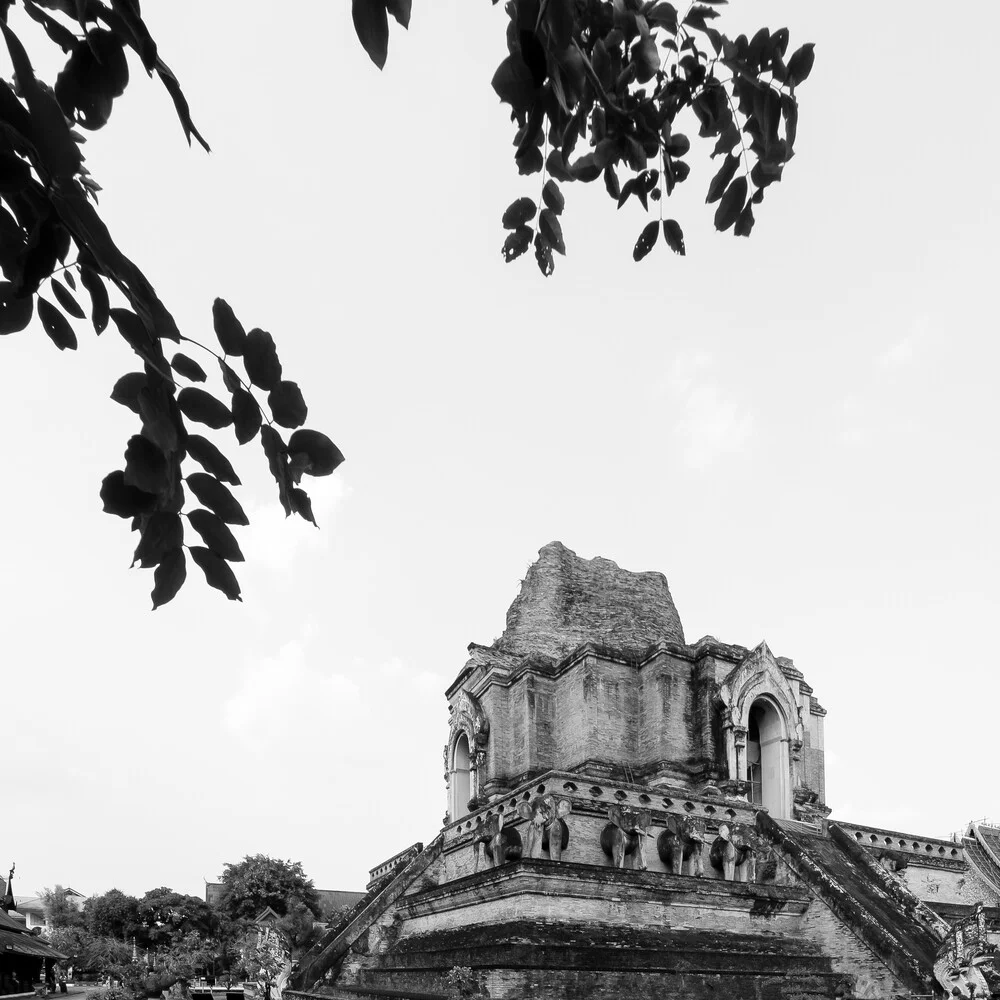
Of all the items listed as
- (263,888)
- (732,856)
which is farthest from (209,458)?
(263,888)

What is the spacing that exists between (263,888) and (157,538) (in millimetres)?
40144

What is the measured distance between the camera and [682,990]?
43.5 feet

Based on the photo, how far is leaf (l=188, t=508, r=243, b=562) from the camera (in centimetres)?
283

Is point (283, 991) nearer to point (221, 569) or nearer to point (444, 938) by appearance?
point (444, 938)

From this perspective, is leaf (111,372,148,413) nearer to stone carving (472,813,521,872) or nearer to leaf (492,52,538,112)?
leaf (492,52,538,112)

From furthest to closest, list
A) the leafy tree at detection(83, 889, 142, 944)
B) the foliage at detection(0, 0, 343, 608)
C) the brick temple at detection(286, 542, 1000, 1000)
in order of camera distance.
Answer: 1. the leafy tree at detection(83, 889, 142, 944)
2. the brick temple at detection(286, 542, 1000, 1000)
3. the foliage at detection(0, 0, 343, 608)

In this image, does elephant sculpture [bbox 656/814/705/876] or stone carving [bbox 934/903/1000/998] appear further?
elephant sculpture [bbox 656/814/705/876]

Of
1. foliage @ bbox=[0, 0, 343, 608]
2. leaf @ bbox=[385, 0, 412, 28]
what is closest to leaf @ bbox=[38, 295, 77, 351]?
foliage @ bbox=[0, 0, 343, 608]

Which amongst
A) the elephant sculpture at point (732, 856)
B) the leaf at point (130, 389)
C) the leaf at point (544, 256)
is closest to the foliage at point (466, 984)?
the elephant sculpture at point (732, 856)

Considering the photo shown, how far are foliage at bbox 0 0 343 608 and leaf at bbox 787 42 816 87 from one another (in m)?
2.33

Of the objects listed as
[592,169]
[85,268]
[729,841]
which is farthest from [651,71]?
[729,841]

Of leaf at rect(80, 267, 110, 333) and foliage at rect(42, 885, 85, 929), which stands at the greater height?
leaf at rect(80, 267, 110, 333)

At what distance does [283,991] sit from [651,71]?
16892mm

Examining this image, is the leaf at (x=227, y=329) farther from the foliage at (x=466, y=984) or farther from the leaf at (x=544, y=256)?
the foliage at (x=466, y=984)
